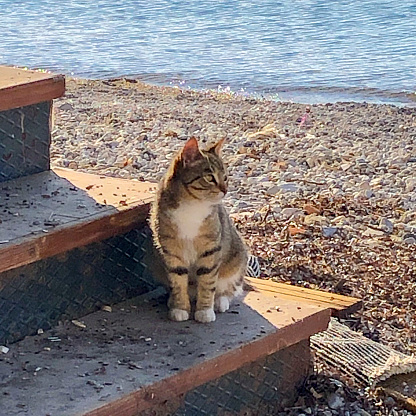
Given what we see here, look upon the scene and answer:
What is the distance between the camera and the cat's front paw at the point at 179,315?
3.52 m

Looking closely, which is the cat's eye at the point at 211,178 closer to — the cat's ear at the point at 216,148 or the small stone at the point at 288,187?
the cat's ear at the point at 216,148

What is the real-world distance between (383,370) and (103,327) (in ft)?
3.62

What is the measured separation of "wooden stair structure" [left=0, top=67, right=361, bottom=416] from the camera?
120 inches

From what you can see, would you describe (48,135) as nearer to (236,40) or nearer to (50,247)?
(50,247)

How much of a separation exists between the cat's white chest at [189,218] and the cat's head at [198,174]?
4 cm

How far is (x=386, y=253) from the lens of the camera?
5.14 metres

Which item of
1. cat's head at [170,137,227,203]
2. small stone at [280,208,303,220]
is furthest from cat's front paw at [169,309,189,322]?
small stone at [280,208,303,220]

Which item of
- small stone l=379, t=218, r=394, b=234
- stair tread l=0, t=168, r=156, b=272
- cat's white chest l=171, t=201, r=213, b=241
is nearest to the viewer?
stair tread l=0, t=168, r=156, b=272

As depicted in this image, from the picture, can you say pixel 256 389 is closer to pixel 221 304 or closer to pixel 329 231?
pixel 221 304

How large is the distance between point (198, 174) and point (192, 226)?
19cm

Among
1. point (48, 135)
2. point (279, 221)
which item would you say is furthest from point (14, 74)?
point (279, 221)

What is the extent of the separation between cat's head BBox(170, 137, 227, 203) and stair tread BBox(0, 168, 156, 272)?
0.27 metres

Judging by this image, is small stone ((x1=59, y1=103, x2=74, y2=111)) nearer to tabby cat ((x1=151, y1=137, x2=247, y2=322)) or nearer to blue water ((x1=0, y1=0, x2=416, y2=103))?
blue water ((x1=0, y1=0, x2=416, y2=103))

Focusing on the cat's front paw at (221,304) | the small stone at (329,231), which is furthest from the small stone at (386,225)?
the cat's front paw at (221,304)
